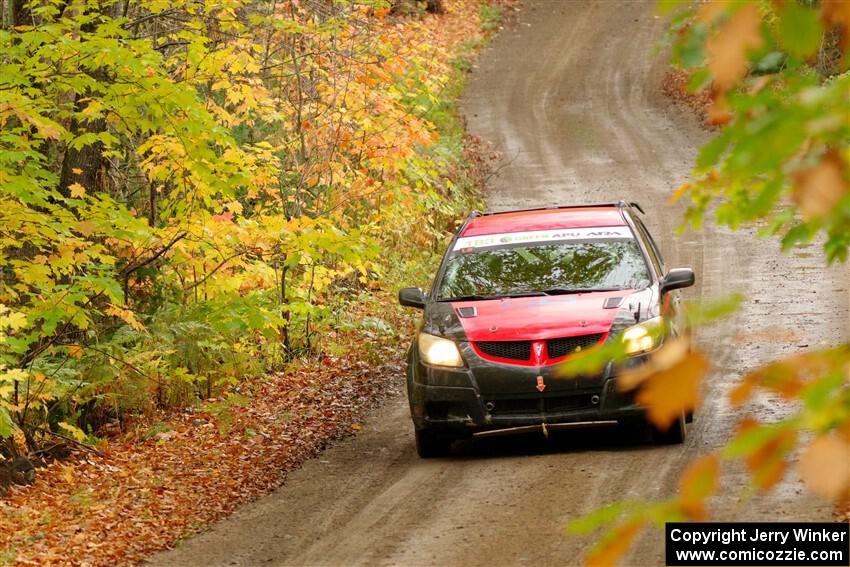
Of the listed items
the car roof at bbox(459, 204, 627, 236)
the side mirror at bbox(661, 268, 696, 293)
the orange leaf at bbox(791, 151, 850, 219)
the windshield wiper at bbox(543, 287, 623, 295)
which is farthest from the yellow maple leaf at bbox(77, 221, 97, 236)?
the orange leaf at bbox(791, 151, 850, 219)

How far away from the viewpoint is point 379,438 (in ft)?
35.8

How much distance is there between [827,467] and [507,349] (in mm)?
7495

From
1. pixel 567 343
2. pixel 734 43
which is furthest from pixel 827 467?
pixel 567 343

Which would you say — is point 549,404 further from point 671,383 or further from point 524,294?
point 671,383

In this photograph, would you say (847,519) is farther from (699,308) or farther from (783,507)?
(699,308)

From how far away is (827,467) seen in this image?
157 cm

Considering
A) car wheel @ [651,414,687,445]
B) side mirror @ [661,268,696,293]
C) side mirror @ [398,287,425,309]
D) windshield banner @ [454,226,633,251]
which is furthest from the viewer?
windshield banner @ [454,226,633,251]

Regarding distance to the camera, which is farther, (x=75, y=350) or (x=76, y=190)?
(x=76, y=190)

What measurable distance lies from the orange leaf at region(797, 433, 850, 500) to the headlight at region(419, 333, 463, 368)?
7.58 metres

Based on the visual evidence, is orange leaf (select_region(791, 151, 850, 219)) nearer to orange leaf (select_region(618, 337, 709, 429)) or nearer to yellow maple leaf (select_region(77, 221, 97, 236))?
orange leaf (select_region(618, 337, 709, 429))

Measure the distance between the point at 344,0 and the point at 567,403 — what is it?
6254 millimetres

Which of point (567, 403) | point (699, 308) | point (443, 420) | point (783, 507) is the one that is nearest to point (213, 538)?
point (443, 420)

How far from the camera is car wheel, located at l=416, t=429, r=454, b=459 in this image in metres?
9.70

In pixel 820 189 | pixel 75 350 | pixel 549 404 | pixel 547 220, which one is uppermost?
pixel 820 189
